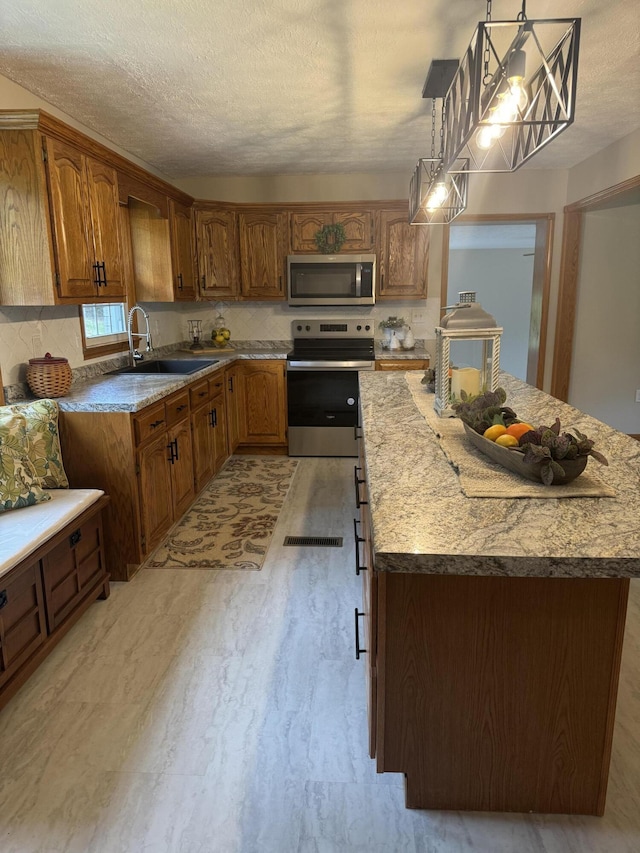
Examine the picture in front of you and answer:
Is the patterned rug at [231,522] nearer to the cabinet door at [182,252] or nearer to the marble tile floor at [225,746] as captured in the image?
the marble tile floor at [225,746]

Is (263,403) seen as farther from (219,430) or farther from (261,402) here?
(219,430)

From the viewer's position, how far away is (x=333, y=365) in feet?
15.6

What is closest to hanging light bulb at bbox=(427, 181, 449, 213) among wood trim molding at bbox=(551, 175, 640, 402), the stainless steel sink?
the stainless steel sink

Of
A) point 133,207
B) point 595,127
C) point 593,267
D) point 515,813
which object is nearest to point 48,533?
point 515,813

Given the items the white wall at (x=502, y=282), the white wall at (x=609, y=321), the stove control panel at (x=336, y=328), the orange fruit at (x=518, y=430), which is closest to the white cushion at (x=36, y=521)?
the orange fruit at (x=518, y=430)

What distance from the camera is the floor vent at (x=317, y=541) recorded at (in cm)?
327

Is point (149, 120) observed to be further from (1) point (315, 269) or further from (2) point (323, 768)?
(2) point (323, 768)

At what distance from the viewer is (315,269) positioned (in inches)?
195

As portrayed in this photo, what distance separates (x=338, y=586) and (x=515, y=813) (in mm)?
1359

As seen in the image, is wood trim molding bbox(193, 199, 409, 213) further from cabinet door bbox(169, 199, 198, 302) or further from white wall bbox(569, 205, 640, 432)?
white wall bbox(569, 205, 640, 432)

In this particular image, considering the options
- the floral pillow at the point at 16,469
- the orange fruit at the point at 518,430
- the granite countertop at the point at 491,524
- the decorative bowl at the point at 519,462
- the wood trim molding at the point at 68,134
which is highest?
the wood trim molding at the point at 68,134

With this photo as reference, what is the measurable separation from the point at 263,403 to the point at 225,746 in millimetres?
3377

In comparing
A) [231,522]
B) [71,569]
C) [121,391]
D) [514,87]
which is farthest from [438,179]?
[71,569]

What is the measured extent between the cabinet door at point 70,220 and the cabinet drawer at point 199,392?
926mm
